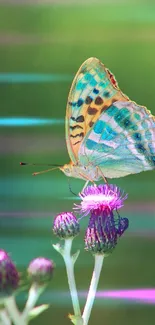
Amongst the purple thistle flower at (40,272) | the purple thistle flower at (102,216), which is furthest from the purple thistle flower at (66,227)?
the purple thistle flower at (40,272)

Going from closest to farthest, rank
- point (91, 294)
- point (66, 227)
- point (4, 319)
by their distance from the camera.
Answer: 1. point (4, 319)
2. point (91, 294)
3. point (66, 227)

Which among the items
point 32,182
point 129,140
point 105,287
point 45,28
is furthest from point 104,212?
point 45,28

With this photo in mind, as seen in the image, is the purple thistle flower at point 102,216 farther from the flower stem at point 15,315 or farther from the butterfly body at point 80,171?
the flower stem at point 15,315

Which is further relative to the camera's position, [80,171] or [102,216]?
[80,171]

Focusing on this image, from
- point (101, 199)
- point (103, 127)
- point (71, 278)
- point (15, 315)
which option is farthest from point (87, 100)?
point (15, 315)

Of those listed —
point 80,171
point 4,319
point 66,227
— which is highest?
point 80,171

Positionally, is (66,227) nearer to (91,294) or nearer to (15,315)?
(91,294)
